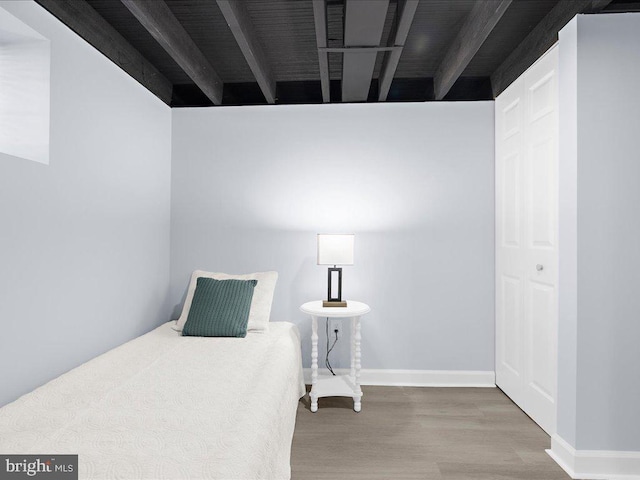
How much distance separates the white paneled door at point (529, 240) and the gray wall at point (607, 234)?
0.25 metres

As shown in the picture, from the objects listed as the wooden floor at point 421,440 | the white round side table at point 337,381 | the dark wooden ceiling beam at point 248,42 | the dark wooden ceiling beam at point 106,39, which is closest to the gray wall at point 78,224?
the dark wooden ceiling beam at point 106,39

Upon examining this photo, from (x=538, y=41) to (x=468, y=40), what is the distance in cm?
50

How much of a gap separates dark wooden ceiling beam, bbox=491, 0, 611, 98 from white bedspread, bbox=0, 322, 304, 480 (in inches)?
98.1

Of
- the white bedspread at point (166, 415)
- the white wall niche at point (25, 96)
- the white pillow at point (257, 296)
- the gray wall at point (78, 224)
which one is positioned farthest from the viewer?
the white pillow at point (257, 296)

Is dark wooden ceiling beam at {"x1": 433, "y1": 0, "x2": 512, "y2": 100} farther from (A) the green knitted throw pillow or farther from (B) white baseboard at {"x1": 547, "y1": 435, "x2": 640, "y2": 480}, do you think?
(B) white baseboard at {"x1": 547, "y1": 435, "x2": 640, "y2": 480}

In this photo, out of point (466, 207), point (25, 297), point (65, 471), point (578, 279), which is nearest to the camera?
point (65, 471)

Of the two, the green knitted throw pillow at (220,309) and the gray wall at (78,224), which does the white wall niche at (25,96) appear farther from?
the green knitted throw pillow at (220,309)

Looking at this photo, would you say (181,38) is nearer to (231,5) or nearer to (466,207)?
(231,5)

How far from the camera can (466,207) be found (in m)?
3.27

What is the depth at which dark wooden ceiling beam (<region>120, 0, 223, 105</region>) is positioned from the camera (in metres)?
2.01

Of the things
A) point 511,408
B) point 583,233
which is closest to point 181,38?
point 583,233

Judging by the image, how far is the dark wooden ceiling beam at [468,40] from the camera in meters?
2.05

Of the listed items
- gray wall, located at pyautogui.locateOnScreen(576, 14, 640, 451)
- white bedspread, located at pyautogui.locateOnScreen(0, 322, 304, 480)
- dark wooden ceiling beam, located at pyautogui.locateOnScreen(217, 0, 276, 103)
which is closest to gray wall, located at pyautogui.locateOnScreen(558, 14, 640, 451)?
gray wall, located at pyautogui.locateOnScreen(576, 14, 640, 451)

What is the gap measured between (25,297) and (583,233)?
277 centimetres
